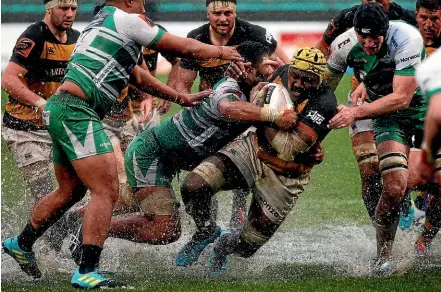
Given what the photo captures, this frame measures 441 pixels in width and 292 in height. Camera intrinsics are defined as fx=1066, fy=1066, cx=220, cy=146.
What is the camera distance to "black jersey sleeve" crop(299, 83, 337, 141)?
24.3 feet

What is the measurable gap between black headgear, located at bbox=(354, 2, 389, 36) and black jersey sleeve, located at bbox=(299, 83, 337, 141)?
0.66 m

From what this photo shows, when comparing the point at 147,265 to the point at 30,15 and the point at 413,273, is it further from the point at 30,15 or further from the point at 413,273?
the point at 30,15

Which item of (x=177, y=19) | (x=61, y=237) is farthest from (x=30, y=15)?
(x=61, y=237)

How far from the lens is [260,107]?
738cm

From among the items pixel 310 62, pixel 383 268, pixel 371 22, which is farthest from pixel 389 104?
pixel 383 268

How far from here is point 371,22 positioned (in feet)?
25.2

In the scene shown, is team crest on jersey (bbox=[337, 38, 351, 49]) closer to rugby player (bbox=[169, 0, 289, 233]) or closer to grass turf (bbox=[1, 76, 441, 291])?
rugby player (bbox=[169, 0, 289, 233])

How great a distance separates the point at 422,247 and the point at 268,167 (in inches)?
65.2

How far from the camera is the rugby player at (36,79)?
8586 millimetres

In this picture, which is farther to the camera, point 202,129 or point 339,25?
point 339,25

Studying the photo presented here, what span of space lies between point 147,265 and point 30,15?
11227mm

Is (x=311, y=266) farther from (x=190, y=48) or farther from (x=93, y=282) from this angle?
(x=190, y=48)

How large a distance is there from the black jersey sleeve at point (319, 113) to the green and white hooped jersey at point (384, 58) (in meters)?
0.73

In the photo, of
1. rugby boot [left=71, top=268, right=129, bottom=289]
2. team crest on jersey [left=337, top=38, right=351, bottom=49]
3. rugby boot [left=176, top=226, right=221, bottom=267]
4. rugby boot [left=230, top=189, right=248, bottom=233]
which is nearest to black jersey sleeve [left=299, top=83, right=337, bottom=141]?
team crest on jersey [left=337, top=38, right=351, bottom=49]
